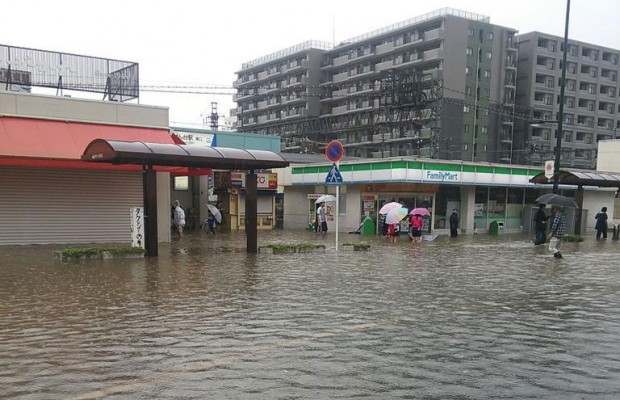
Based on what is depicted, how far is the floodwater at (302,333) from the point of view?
4492mm

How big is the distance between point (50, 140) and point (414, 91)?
47.2 m

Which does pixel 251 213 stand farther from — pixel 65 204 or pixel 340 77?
pixel 340 77

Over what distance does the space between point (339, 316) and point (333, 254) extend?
8237mm

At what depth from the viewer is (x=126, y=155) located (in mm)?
12188

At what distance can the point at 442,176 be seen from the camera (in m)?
25.5

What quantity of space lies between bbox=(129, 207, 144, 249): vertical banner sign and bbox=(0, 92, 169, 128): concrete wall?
5392 millimetres

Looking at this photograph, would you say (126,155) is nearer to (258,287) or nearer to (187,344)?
(258,287)

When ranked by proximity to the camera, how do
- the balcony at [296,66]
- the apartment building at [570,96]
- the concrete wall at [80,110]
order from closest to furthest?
the concrete wall at [80,110]
the apartment building at [570,96]
the balcony at [296,66]

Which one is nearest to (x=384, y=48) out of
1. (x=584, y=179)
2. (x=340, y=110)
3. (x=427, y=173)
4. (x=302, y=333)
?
(x=340, y=110)

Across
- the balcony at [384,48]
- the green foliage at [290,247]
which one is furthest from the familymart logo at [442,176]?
the balcony at [384,48]

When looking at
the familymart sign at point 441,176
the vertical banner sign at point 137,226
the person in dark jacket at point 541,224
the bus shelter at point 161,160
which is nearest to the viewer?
the bus shelter at point 161,160

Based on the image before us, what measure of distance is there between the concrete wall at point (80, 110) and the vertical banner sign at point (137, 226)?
539 cm

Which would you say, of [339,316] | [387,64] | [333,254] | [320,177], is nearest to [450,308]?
[339,316]

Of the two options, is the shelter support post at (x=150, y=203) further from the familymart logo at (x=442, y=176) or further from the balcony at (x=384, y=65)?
the balcony at (x=384, y=65)
